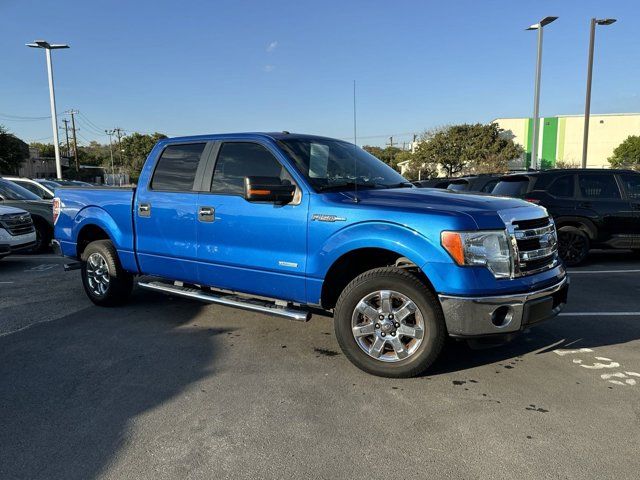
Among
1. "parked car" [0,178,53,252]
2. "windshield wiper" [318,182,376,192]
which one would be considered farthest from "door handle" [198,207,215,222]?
"parked car" [0,178,53,252]

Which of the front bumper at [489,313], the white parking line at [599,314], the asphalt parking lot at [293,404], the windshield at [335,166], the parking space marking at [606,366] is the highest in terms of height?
the windshield at [335,166]

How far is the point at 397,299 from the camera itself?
150 inches

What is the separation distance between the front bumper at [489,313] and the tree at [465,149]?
4487 centimetres

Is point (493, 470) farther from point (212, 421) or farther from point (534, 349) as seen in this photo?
point (534, 349)

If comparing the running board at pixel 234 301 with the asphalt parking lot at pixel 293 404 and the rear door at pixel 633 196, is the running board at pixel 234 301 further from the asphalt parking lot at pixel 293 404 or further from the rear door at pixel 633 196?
the rear door at pixel 633 196

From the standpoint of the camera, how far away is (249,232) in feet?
14.7

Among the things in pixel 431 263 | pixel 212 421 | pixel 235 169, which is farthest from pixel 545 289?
pixel 235 169

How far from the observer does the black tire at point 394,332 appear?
143 inches

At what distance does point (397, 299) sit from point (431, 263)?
17.0 inches

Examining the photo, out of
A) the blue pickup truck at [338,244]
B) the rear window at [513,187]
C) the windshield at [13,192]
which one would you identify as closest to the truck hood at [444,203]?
the blue pickup truck at [338,244]

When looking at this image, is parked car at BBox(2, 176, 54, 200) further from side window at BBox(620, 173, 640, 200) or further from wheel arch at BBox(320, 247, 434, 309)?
side window at BBox(620, 173, 640, 200)

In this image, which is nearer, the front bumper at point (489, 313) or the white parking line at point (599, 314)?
the front bumper at point (489, 313)

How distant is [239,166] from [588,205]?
279 inches

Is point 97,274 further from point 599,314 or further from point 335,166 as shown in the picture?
point 599,314
